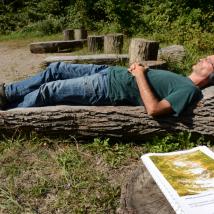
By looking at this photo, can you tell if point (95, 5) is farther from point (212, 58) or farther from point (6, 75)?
point (212, 58)

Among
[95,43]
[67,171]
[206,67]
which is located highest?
[206,67]

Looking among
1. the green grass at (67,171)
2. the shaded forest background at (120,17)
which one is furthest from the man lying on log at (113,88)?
the shaded forest background at (120,17)

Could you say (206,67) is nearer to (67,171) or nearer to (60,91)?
(60,91)

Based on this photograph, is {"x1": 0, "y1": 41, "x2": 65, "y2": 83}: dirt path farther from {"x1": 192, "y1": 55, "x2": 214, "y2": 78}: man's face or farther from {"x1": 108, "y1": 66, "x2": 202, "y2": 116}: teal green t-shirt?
{"x1": 192, "y1": 55, "x2": 214, "y2": 78}: man's face

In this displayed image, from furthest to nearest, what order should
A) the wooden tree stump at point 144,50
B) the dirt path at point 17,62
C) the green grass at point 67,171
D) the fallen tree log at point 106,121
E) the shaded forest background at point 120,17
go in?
the shaded forest background at point 120,17 → the dirt path at point 17,62 → the wooden tree stump at point 144,50 → the fallen tree log at point 106,121 → the green grass at point 67,171

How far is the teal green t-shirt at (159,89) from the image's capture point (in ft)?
13.1

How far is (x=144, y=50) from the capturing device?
7078 millimetres

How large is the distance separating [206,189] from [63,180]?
62.2 inches

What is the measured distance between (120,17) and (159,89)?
10.0 m

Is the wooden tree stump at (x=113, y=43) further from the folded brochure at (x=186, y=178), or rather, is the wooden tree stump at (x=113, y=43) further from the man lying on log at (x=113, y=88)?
the folded brochure at (x=186, y=178)

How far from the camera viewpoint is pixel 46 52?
10961mm

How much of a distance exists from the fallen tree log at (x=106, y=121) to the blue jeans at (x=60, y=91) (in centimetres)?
22

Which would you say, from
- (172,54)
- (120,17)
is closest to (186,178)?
(172,54)

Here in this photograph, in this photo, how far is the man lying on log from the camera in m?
4.02
